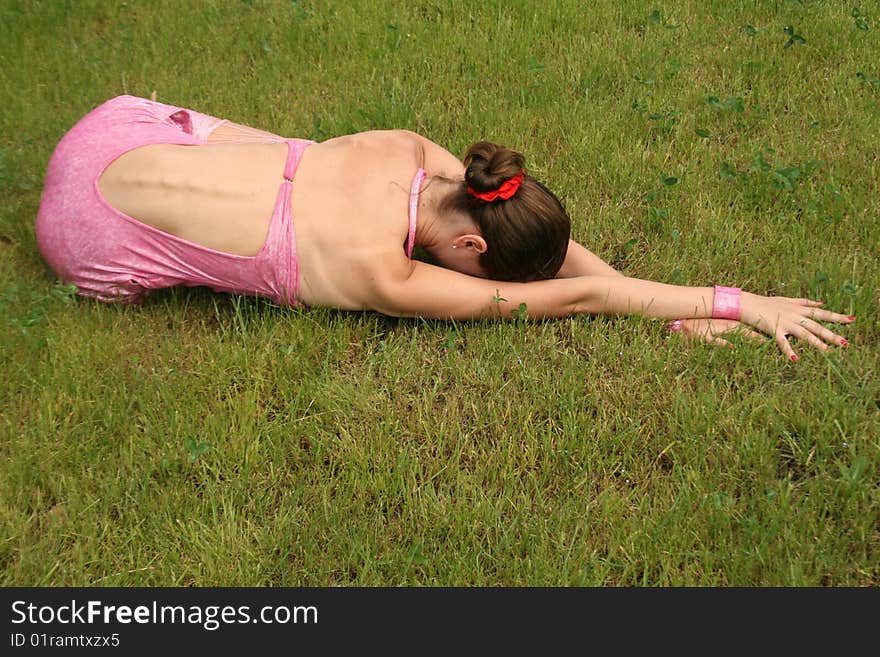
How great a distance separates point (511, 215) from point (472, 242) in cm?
23

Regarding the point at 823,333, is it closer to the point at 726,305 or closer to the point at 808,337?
the point at 808,337

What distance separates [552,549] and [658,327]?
117 cm

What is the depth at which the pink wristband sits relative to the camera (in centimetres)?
363

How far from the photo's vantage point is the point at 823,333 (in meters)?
3.52

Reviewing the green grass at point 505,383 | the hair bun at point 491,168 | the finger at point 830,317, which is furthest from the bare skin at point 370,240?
the hair bun at point 491,168

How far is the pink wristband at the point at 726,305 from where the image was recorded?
363 cm

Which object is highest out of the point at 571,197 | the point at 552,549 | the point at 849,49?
the point at 849,49

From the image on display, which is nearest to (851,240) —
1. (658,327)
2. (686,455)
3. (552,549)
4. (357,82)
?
(658,327)

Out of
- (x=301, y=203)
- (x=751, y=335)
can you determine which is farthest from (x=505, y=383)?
(x=301, y=203)

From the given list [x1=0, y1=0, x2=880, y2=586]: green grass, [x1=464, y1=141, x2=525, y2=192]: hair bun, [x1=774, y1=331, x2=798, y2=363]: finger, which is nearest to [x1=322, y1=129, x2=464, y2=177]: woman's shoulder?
[x1=464, y1=141, x2=525, y2=192]: hair bun

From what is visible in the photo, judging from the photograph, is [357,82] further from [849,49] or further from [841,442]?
[841,442]

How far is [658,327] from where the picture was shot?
3646 mm

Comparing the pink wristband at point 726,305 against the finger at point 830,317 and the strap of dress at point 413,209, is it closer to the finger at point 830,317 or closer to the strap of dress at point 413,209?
the finger at point 830,317

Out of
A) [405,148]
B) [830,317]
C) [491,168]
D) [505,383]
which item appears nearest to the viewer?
[491,168]
